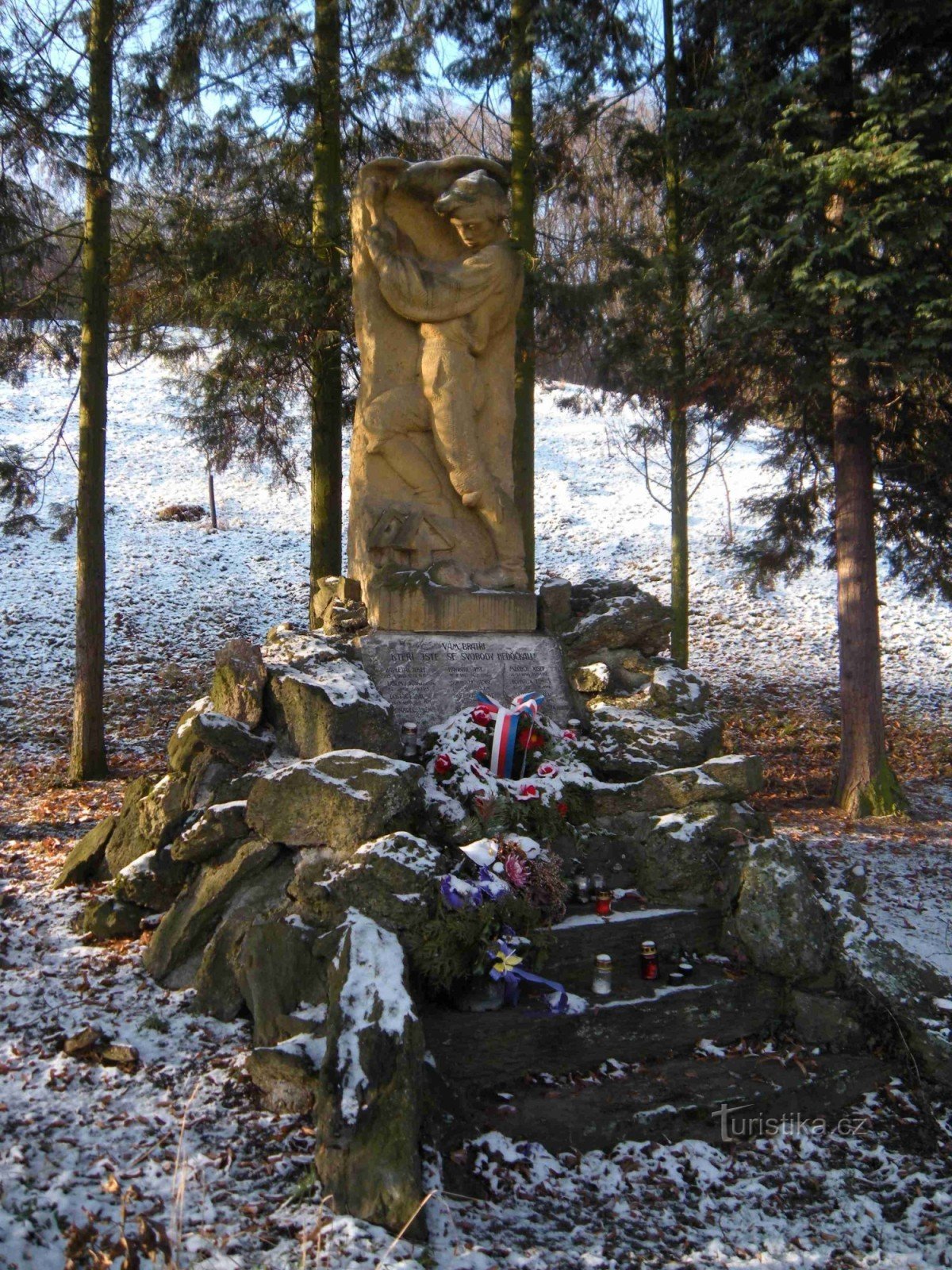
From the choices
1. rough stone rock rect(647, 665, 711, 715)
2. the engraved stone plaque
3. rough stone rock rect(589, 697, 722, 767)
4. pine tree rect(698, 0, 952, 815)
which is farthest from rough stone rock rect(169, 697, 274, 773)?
pine tree rect(698, 0, 952, 815)

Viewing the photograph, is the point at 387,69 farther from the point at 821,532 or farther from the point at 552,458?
the point at 552,458

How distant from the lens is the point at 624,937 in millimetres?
4793

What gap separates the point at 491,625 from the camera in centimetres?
656

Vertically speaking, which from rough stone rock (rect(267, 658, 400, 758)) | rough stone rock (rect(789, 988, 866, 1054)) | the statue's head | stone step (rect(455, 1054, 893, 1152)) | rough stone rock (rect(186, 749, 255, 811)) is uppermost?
the statue's head

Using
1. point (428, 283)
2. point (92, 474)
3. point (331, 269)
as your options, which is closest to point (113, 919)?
point (428, 283)

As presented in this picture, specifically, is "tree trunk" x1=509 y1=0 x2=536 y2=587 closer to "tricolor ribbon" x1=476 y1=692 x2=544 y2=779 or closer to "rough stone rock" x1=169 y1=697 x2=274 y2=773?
"tricolor ribbon" x1=476 y1=692 x2=544 y2=779

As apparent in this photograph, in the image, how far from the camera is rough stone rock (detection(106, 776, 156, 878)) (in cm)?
568

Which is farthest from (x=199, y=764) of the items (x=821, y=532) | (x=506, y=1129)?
(x=821, y=532)

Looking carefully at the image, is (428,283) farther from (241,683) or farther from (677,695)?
(677,695)

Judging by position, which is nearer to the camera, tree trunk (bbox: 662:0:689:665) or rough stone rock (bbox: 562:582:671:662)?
rough stone rock (bbox: 562:582:671:662)

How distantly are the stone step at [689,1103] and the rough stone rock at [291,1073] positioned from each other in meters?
0.60

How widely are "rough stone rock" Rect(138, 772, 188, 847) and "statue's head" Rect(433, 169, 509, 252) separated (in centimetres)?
401

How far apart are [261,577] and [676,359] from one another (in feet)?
27.8

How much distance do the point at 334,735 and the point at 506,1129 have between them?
2.25 metres
